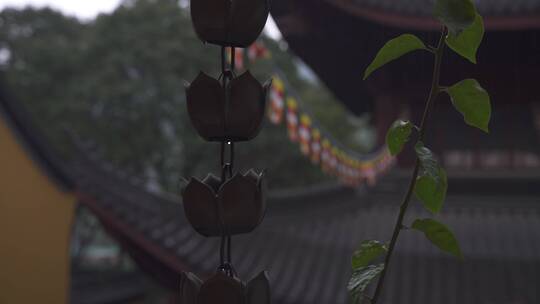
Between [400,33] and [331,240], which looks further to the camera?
[331,240]

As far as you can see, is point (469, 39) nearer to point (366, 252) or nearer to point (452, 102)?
point (452, 102)

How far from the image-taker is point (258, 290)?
765mm

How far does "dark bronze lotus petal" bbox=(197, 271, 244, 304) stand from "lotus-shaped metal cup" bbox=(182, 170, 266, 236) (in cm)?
7

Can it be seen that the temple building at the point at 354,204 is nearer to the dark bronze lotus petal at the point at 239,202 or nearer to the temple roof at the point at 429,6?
the temple roof at the point at 429,6

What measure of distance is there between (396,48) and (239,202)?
0.28 m

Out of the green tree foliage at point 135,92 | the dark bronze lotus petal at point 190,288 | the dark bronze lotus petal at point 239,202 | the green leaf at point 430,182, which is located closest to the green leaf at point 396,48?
the green leaf at point 430,182

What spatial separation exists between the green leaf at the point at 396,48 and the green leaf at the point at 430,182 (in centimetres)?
11

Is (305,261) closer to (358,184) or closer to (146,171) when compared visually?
(358,184)

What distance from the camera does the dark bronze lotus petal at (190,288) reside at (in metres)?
0.76

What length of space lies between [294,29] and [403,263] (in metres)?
1.83

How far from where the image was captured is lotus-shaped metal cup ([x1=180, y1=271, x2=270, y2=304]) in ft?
2.42

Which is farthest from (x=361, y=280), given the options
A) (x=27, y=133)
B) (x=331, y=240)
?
(x=27, y=133)

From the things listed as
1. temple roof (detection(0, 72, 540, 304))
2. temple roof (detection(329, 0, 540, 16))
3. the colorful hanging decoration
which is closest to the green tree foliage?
the colorful hanging decoration

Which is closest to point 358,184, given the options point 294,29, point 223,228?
point 294,29
